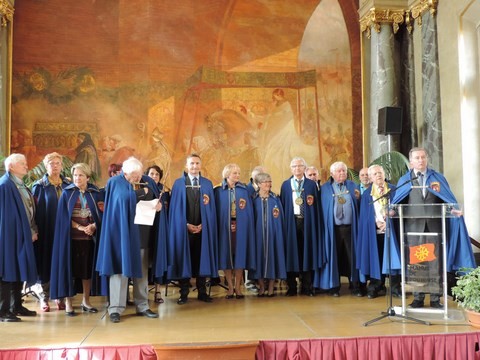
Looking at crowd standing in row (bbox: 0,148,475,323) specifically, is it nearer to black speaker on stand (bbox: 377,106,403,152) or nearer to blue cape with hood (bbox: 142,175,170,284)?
blue cape with hood (bbox: 142,175,170,284)

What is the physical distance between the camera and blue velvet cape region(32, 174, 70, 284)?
6.09 m

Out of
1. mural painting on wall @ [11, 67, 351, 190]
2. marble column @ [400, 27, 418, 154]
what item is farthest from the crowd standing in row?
marble column @ [400, 27, 418, 154]

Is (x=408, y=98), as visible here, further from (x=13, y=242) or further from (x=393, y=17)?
(x=13, y=242)

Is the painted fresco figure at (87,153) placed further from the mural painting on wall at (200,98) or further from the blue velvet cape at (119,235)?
the blue velvet cape at (119,235)

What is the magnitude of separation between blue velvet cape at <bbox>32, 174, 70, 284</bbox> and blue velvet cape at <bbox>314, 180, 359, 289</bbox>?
3374 millimetres

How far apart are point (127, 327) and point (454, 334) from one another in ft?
9.83

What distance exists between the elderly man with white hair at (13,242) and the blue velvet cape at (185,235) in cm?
161

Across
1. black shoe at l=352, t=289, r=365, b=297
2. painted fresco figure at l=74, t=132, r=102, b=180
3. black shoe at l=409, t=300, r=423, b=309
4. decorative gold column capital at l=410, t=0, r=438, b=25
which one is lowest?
black shoe at l=352, t=289, r=365, b=297

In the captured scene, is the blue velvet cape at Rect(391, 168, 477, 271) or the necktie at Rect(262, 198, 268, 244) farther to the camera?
the necktie at Rect(262, 198, 268, 244)

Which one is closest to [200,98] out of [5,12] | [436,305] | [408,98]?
[5,12]

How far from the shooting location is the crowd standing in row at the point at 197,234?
552 centimetres

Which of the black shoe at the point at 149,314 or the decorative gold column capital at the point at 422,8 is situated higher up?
the decorative gold column capital at the point at 422,8

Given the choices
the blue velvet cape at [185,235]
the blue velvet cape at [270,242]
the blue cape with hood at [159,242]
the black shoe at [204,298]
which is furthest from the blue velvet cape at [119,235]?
the blue velvet cape at [270,242]

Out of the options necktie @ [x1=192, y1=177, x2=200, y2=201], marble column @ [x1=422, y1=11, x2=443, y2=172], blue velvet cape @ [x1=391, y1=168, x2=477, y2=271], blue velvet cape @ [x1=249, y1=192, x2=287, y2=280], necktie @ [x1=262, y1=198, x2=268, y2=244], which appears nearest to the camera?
blue velvet cape @ [x1=391, y1=168, x2=477, y2=271]
